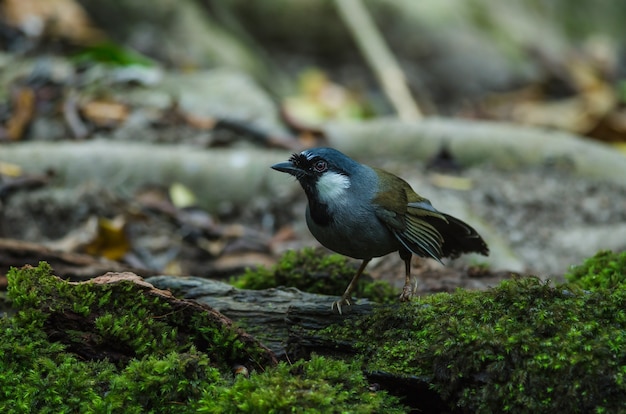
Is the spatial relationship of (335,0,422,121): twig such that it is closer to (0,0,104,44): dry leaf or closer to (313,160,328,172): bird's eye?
(0,0,104,44): dry leaf

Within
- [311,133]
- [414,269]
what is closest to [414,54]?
[311,133]

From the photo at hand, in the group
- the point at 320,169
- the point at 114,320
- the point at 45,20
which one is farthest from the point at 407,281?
the point at 45,20

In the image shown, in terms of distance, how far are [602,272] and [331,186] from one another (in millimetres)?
1477

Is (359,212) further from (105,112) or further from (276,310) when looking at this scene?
(105,112)

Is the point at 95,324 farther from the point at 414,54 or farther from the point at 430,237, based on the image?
the point at 414,54

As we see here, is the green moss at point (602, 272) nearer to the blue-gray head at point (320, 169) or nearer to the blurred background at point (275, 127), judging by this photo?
the blurred background at point (275, 127)

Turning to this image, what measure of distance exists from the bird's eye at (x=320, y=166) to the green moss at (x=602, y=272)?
145 centimetres

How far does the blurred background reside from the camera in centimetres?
620

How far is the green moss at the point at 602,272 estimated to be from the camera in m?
3.65

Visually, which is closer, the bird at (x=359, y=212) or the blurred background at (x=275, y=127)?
the bird at (x=359, y=212)

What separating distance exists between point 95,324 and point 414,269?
2.50 m

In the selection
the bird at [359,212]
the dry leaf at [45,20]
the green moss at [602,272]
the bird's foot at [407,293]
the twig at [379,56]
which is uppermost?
the twig at [379,56]

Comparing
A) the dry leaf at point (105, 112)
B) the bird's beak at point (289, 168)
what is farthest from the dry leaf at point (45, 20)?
the bird's beak at point (289, 168)

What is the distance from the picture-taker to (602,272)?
377cm
